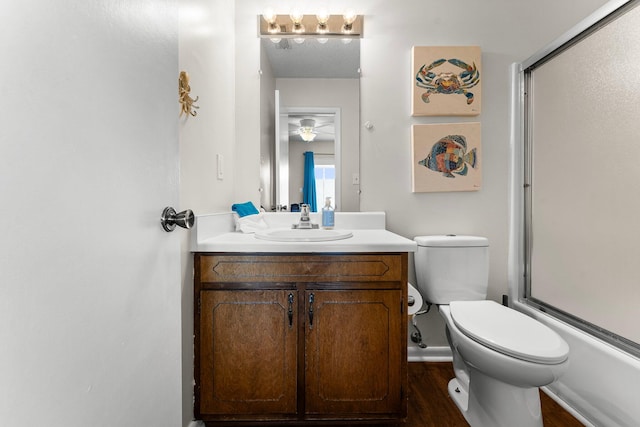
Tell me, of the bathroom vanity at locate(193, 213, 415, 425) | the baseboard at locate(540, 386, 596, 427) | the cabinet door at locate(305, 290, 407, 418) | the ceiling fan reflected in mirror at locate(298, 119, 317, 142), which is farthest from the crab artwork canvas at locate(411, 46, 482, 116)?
the baseboard at locate(540, 386, 596, 427)

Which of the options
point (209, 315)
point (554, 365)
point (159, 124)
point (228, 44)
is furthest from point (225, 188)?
point (554, 365)

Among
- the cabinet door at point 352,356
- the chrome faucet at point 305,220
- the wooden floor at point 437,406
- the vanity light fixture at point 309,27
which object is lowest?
the wooden floor at point 437,406

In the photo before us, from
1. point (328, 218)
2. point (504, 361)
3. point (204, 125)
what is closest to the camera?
point (504, 361)

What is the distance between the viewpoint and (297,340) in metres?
1.26

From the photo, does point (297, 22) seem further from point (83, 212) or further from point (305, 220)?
point (83, 212)

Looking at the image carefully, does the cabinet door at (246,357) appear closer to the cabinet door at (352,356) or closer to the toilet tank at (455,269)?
the cabinet door at (352,356)

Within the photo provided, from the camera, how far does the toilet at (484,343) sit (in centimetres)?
110

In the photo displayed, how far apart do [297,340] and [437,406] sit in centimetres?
81

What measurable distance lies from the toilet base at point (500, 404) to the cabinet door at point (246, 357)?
801mm

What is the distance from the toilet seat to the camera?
1.08 meters

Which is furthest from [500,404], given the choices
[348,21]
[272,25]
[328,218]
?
[272,25]

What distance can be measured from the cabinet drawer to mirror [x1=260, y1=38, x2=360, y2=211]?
67cm

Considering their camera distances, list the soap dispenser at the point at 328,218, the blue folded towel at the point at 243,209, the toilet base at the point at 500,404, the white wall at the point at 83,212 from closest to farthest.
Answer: the white wall at the point at 83,212 → the toilet base at the point at 500,404 → the blue folded towel at the point at 243,209 → the soap dispenser at the point at 328,218

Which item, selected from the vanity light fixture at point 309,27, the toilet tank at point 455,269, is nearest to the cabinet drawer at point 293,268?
the toilet tank at point 455,269
